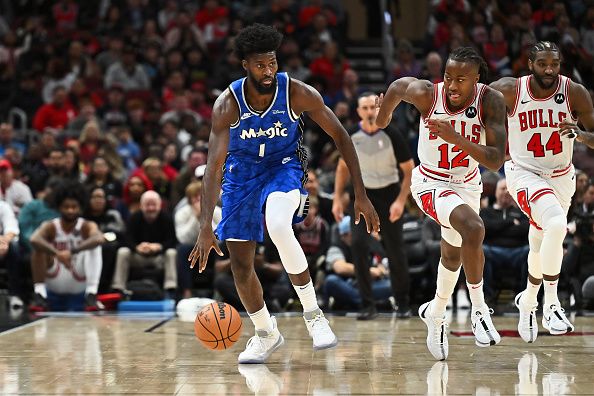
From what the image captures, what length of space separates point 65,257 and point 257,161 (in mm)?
5100

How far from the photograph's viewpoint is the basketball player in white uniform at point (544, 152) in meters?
7.18

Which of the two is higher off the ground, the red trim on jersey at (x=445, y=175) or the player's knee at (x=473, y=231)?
the red trim on jersey at (x=445, y=175)

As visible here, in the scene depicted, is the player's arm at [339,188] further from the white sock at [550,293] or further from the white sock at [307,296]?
the white sock at [307,296]

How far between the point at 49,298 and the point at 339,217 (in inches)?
140

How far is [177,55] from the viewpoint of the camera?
15.9 meters

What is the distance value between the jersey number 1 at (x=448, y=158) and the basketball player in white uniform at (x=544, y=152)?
0.92 metres

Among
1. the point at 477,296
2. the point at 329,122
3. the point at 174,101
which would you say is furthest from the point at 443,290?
the point at 174,101

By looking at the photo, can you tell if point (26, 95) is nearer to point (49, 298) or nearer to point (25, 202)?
point (25, 202)

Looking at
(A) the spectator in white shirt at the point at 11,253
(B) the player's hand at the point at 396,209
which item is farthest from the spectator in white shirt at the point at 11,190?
(B) the player's hand at the point at 396,209

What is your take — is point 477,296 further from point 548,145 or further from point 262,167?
point 262,167

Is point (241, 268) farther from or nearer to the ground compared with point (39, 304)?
farther from the ground

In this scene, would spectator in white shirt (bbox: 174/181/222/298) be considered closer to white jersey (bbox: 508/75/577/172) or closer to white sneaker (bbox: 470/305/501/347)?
white jersey (bbox: 508/75/577/172)

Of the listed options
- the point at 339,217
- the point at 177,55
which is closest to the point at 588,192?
the point at 339,217

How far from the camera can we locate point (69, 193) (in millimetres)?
11117
